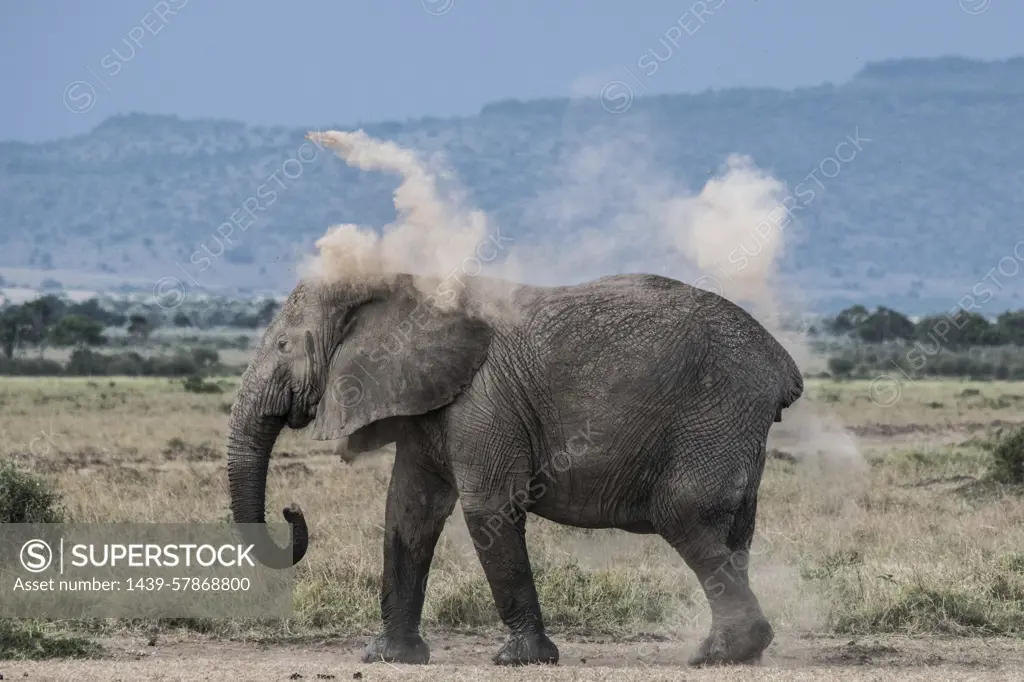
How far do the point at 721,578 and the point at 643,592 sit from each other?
9.27ft

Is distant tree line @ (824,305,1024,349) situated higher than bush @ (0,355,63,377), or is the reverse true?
distant tree line @ (824,305,1024,349)

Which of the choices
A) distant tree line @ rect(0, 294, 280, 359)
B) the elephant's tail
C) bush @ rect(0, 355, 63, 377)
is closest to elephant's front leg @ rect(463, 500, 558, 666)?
the elephant's tail

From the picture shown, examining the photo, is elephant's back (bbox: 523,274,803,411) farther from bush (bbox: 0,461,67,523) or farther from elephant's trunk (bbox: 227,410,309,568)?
bush (bbox: 0,461,67,523)

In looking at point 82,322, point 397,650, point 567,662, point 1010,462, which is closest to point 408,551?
point 397,650

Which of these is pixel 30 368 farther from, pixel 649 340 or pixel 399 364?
pixel 649 340

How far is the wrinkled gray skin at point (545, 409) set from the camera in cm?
1139

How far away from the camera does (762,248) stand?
42.0 feet

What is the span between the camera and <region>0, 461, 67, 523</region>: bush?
15039 mm

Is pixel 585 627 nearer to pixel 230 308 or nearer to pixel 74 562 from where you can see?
pixel 74 562

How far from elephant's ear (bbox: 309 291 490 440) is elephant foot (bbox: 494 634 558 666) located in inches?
71.1

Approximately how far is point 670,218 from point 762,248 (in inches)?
37.4

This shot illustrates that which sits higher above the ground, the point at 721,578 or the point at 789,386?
the point at 789,386

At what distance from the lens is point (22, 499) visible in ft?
49.8

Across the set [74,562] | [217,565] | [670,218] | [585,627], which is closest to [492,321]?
[670,218]
